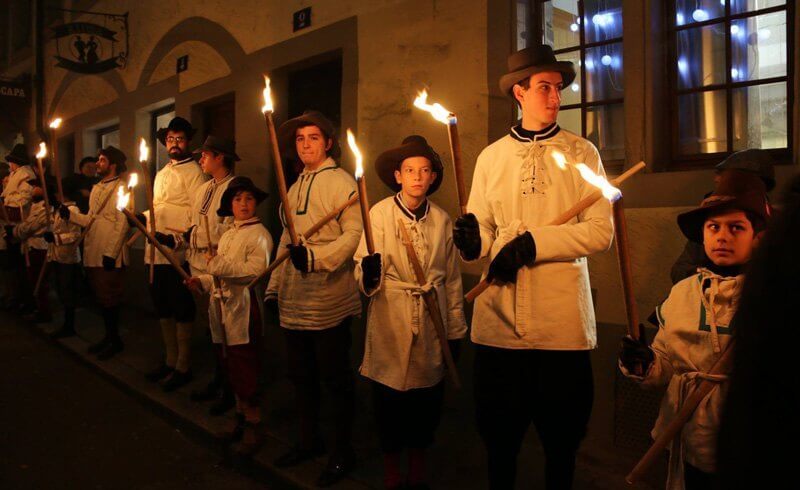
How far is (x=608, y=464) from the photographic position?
13.4 feet

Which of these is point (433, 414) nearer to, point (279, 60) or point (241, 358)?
point (241, 358)

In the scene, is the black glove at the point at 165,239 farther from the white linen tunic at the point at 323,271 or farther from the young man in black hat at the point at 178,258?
the white linen tunic at the point at 323,271

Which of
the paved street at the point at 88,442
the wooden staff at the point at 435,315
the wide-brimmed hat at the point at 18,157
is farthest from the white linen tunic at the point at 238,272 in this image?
the wide-brimmed hat at the point at 18,157

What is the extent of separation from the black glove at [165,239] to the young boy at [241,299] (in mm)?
1142

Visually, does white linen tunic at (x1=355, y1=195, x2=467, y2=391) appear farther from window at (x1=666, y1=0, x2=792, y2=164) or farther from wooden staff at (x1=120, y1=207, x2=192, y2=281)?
window at (x1=666, y1=0, x2=792, y2=164)

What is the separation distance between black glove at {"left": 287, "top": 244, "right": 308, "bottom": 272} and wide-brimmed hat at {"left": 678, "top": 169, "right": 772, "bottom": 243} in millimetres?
2068

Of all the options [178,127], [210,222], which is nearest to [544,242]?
[210,222]

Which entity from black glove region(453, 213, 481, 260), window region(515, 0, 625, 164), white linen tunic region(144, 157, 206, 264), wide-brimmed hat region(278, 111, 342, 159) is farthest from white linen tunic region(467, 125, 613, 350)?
white linen tunic region(144, 157, 206, 264)

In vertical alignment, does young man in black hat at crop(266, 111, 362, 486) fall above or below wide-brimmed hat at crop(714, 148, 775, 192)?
below

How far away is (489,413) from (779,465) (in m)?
2.14

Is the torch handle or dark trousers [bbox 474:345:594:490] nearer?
the torch handle

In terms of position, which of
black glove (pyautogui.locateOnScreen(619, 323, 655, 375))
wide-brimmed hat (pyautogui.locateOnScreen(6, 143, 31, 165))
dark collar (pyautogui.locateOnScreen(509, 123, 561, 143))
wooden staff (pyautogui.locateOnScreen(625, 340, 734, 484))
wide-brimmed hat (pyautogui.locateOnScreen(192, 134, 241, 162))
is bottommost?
wooden staff (pyautogui.locateOnScreen(625, 340, 734, 484))

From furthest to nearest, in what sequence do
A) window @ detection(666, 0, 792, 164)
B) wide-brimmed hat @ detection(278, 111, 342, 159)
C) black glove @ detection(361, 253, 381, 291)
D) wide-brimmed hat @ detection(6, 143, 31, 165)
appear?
1. wide-brimmed hat @ detection(6, 143, 31, 165)
2. wide-brimmed hat @ detection(278, 111, 342, 159)
3. window @ detection(666, 0, 792, 164)
4. black glove @ detection(361, 253, 381, 291)

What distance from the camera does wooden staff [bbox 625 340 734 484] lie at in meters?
2.10
